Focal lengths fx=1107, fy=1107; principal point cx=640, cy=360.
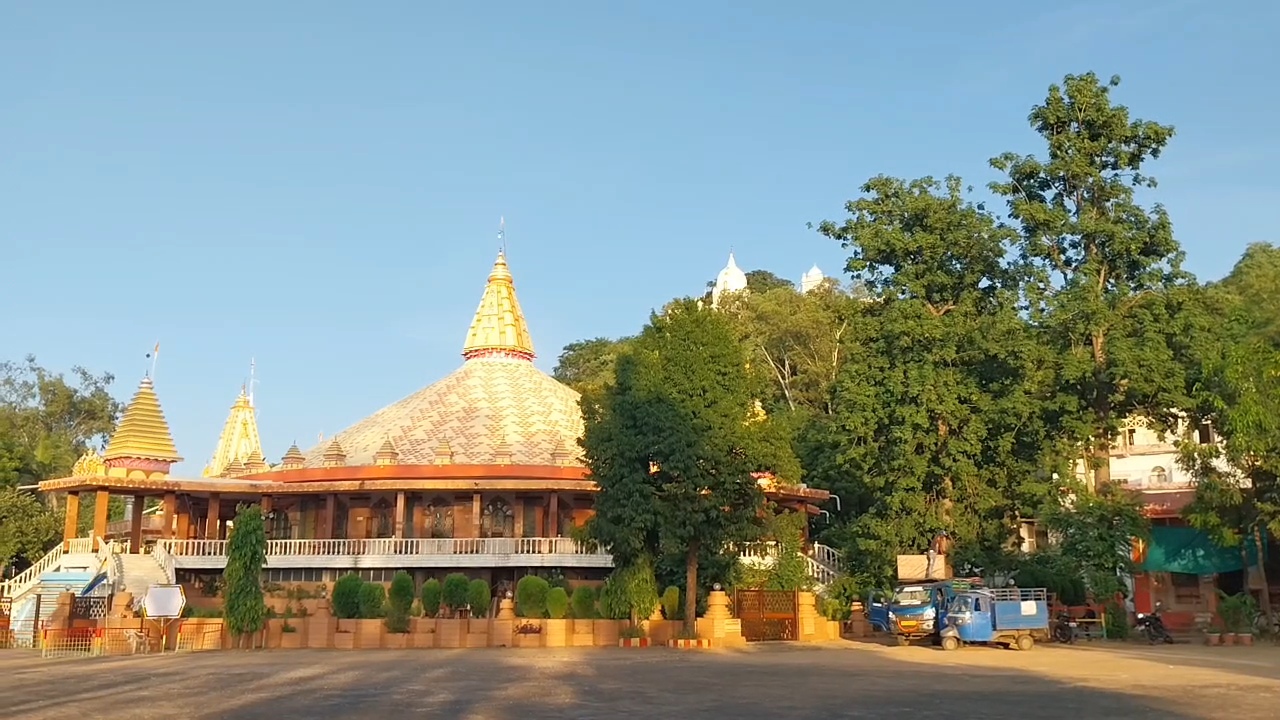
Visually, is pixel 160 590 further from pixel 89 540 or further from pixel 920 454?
pixel 920 454

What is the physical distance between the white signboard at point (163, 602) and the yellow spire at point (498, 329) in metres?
23.2

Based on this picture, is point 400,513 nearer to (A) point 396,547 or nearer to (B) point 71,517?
(A) point 396,547

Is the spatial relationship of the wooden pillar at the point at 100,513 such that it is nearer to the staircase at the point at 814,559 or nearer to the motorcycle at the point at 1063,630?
the staircase at the point at 814,559

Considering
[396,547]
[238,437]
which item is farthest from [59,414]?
[396,547]

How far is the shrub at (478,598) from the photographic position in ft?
94.3

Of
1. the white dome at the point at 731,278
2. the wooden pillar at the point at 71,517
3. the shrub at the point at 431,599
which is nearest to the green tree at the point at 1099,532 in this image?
the shrub at the point at 431,599

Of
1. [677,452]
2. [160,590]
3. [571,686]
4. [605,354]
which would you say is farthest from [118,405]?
[571,686]

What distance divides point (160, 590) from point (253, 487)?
11.9 meters

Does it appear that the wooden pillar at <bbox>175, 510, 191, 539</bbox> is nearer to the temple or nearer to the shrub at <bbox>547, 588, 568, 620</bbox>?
the temple

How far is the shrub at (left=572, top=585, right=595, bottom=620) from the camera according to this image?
2731 cm

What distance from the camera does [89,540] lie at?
34.7 meters

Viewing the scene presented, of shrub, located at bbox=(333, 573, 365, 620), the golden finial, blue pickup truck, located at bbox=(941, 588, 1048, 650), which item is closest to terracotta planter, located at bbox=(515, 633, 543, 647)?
shrub, located at bbox=(333, 573, 365, 620)

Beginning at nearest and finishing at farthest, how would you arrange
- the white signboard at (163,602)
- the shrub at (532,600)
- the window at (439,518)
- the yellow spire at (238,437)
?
the white signboard at (163,602) → the shrub at (532,600) → the window at (439,518) → the yellow spire at (238,437)

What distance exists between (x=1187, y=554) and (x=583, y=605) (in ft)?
63.3
